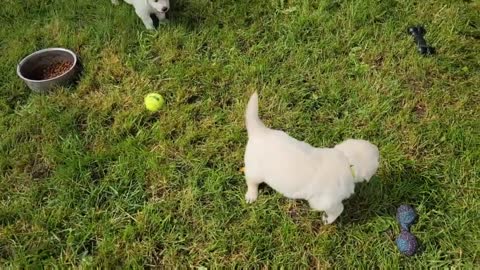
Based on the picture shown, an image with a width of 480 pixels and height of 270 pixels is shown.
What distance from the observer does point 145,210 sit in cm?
273

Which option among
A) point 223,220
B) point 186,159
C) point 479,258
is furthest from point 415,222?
point 186,159

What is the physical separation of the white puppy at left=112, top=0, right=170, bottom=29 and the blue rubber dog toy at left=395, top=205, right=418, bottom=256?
2001 millimetres

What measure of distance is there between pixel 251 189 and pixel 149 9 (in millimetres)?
1609

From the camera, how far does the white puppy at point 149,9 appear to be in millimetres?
3533

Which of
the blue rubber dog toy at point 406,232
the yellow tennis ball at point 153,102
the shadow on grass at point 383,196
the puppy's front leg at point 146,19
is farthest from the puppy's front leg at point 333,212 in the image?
the puppy's front leg at point 146,19

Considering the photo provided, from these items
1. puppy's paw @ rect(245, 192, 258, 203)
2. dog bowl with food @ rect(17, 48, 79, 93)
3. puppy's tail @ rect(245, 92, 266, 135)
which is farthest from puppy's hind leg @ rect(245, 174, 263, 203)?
dog bowl with food @ rect(17, 48, 79, 93)

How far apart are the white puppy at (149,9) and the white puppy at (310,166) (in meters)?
1.39

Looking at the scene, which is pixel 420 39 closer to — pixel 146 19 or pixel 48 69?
pixel 146 19

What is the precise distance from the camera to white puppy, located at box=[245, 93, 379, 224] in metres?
2.32

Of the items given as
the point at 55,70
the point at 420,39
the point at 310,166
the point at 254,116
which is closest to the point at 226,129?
the point at 254,116

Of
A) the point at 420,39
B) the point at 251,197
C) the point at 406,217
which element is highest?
the point at 420,39

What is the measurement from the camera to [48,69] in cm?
351

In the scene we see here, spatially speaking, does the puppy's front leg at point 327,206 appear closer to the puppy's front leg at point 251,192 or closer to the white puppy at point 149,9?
the puppy's front leg at point 251,192

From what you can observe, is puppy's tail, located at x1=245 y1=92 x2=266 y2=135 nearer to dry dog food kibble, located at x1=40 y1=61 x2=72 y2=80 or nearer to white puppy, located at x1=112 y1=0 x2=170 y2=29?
white puppy, located at x1=112 y1=0 x2=170 y2=29
